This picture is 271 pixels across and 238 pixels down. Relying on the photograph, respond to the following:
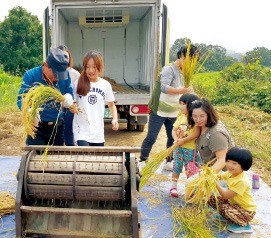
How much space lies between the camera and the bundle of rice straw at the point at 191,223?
302 centimetres

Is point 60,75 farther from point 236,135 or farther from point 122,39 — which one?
point 122,39

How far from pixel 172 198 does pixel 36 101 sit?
1.83m

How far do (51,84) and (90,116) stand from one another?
48cm

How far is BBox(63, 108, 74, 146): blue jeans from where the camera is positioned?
11.5ft

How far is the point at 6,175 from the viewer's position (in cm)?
452

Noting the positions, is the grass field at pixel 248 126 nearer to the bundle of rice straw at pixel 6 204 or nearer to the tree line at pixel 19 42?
the bundle of rice straw at pixel 6 204

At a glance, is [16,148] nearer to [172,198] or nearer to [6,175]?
[6,175]

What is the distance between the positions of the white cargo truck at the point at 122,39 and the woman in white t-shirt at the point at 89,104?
127 inches

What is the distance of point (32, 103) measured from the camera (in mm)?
2859

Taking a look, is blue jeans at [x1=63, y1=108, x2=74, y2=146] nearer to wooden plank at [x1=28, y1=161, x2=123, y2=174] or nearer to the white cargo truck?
wooden plank at [x1=28, y1=161, x2=123, y2=174]

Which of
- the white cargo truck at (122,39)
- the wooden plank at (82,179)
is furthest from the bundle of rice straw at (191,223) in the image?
the white cargo truck at (122,39)

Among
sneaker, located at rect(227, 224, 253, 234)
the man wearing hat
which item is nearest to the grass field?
sneaker, located at rect(227, 224, 253, 234)

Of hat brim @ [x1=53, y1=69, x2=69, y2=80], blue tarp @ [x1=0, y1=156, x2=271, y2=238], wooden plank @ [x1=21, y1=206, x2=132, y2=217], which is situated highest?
hat brim @ [x1=53, y1=69, x2=69, y2=80]

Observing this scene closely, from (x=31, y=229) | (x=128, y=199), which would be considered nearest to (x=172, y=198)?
(x=128, y=199)
